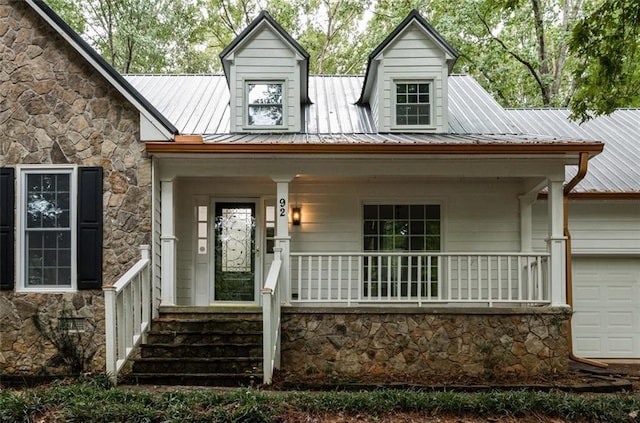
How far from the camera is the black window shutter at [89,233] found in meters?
7.37

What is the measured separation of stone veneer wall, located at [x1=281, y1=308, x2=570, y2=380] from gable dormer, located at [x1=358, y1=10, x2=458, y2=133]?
3.17 meters

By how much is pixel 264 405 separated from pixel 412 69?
6.05 m

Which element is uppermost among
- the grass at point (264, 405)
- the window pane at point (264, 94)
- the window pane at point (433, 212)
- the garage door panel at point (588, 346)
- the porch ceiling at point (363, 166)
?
the window pane at point (264, 94)

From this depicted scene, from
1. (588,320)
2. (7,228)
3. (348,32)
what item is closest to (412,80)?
(588,320)

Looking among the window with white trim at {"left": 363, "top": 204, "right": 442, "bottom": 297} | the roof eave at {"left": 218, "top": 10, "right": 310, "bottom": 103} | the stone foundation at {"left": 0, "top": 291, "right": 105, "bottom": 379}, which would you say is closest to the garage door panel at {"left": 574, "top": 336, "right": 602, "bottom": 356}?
the window with white trim at {"left": 363, "top": 204, "right": 442, "bottom": 297}

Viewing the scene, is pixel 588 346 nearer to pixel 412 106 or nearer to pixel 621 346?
pixel 621 346

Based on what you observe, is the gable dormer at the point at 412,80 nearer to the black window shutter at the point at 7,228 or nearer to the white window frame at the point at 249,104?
the white window frame at the point at 249,104

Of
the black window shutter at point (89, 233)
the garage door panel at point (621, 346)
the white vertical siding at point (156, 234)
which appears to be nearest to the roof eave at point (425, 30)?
the white vertical siding at point (156, 234)

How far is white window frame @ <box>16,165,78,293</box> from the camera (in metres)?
7.39

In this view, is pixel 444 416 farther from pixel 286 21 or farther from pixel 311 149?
pixel 286 21

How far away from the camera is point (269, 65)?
29.8 ft

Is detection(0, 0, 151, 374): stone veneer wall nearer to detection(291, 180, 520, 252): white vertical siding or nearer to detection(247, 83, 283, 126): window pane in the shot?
detection(247, 83, 283, 126): window pane

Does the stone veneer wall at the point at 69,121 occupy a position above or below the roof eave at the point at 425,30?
below

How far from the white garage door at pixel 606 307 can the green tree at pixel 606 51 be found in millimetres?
2984
